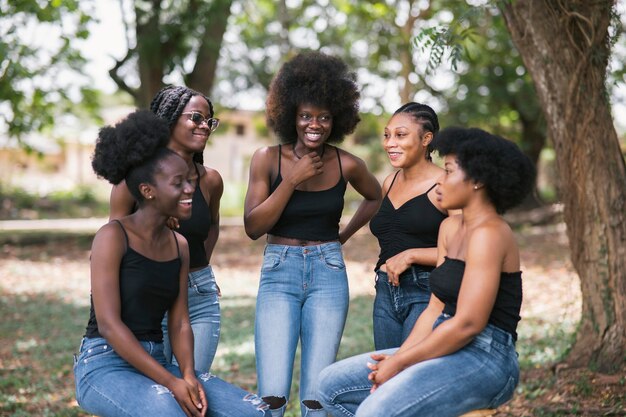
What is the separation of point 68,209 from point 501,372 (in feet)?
88.3

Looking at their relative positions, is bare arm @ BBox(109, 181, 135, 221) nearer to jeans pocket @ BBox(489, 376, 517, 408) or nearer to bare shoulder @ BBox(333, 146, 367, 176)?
bare shoulder @ BBox(333, 146, 367, 176)

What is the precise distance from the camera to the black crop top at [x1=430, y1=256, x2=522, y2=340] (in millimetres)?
3258

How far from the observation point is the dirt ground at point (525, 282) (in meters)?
5.53

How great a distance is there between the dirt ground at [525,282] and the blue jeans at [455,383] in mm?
2296

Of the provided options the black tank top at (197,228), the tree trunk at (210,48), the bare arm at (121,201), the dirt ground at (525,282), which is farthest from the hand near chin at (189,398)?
the tree trunk at (210,48)

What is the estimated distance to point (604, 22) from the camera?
→ 213 inches

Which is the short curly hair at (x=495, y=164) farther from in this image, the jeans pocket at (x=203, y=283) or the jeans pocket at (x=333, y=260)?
A: the jeans pocket at (x=203, y=283)

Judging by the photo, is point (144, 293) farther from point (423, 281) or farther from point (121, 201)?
point (423, 281)

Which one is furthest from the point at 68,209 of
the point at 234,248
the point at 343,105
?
the point at 343,105

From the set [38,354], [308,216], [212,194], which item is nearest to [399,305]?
[308,216]

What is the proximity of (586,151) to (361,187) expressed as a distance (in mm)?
2127

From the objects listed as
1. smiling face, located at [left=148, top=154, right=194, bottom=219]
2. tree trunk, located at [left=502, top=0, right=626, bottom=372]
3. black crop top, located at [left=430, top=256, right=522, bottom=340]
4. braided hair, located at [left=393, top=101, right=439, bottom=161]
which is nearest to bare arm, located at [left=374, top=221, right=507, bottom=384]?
black crop top, located at [left=430, top=256, right=522, bottom=340]

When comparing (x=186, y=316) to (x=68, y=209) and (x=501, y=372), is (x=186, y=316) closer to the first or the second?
(x=501, y=372)

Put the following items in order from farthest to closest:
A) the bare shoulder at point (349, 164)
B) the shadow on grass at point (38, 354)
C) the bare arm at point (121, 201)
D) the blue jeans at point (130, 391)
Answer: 1. the shadow on grass at point (38, 354)
2. the bare shoulder at point (349, 164)
3. the bare arm at point (121, 201)
4. the blue jeans at point (130, 391)
